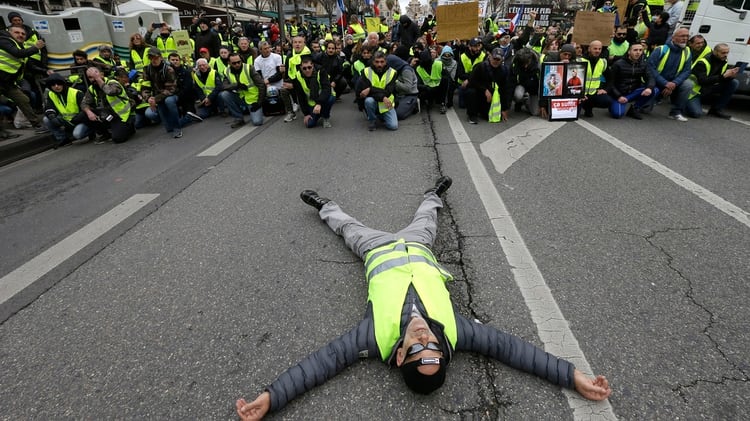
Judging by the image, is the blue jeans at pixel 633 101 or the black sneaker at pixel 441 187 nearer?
the black sneaker at pixel 441 187

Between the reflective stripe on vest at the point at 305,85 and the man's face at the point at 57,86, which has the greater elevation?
the man's face at the point at 57,86

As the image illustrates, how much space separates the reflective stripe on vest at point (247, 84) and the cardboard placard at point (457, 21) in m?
4.58

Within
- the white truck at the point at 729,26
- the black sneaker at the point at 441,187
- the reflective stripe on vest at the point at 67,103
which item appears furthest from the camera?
the white truck at the point at 729,26

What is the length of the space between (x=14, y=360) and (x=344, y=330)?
6.54 feet

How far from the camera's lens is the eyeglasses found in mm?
1998

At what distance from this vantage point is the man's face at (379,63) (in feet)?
22.9

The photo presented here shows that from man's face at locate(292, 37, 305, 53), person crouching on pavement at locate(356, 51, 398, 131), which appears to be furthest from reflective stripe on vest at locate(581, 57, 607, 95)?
man's face at locate(292, 37, 305, 53)

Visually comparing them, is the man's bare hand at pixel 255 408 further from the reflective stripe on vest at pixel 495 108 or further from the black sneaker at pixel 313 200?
the reflective stripe on vest at pixel 495 108

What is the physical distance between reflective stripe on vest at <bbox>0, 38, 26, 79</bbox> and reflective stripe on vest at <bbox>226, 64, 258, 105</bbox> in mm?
3695

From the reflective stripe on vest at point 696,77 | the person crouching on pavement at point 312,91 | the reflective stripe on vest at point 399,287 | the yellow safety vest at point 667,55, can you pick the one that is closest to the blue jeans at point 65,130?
the person crouching on pavement at point 312,91

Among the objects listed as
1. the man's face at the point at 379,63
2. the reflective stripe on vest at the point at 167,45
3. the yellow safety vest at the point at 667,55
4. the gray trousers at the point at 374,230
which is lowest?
the gray trousers at the point at 374,230

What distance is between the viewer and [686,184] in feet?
14.2

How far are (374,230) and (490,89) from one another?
5.18 meters

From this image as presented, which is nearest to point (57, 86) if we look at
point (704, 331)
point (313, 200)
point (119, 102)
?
point (119, 102)
